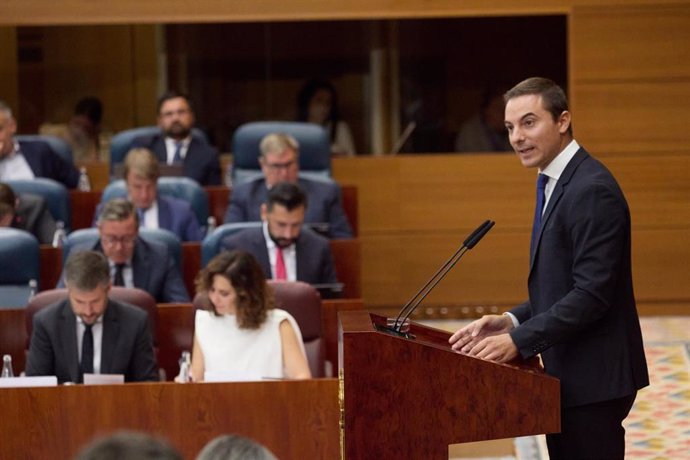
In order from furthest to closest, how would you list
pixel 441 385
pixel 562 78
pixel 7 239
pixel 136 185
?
pixel 562 78, pixel 136 185, pixel 7 239, pixel 441 385

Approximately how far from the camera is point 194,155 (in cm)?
814

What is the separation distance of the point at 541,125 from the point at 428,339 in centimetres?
53

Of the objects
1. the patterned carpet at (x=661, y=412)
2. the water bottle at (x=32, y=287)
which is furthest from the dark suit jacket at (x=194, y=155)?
the patterned carpet at (x=661, y=412)

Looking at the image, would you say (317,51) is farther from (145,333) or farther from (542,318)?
(542,318)

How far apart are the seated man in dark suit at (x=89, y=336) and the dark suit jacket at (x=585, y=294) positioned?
2.34m

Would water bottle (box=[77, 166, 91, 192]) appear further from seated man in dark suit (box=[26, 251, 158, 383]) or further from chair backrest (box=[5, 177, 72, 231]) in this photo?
seated man in dark suit (box=[26, 251, 158, 383])

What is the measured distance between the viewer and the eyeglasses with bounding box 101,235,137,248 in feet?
19.8

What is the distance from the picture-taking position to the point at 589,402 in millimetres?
2818

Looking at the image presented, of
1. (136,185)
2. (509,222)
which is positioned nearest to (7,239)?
(136,185)

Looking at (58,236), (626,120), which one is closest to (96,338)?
(58,236)

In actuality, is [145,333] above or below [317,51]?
below

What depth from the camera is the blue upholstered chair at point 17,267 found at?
591cm

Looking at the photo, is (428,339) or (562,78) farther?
(562,78)

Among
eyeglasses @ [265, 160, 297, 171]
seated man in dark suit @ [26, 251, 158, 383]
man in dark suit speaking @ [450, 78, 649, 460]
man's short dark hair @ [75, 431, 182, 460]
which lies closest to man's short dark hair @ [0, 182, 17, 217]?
eyeglasses @ [265, 160, 297, 171]
